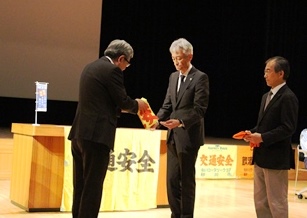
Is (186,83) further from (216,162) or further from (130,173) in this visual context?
(216,162)

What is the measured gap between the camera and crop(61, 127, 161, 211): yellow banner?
16.1ft

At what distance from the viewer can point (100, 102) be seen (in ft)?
10.3

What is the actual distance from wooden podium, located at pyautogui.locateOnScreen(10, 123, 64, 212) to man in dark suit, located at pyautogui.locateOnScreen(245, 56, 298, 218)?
78.8 inches

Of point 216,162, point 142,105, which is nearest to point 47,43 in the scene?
point 216,162

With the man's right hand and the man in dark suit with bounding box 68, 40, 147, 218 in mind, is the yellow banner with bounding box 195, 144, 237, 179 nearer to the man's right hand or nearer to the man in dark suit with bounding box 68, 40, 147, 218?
the man's right hand

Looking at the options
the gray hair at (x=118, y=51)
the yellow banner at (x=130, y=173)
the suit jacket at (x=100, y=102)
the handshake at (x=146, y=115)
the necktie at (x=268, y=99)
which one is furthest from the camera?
the yellow banner at (x=130, y=173)

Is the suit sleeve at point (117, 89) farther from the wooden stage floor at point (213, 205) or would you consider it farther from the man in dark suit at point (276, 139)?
the wooden stage floor at point (213, 205)

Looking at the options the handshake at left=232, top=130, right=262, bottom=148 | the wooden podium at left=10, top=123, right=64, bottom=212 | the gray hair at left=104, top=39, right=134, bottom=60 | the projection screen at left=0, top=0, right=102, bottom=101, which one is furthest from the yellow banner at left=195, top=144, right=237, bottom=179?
the gray hair at left=104, top=39, right=134, bottom=60

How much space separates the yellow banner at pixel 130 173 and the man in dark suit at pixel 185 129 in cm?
→ 113

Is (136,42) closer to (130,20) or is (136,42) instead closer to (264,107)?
(130,20)

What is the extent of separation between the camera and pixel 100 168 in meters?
3.16

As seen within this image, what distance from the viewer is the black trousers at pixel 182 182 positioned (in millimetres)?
3770

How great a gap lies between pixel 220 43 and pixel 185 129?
8.52m

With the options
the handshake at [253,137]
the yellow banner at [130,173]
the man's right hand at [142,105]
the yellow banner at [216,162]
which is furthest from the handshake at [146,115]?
the yellow banner at [216,162]
